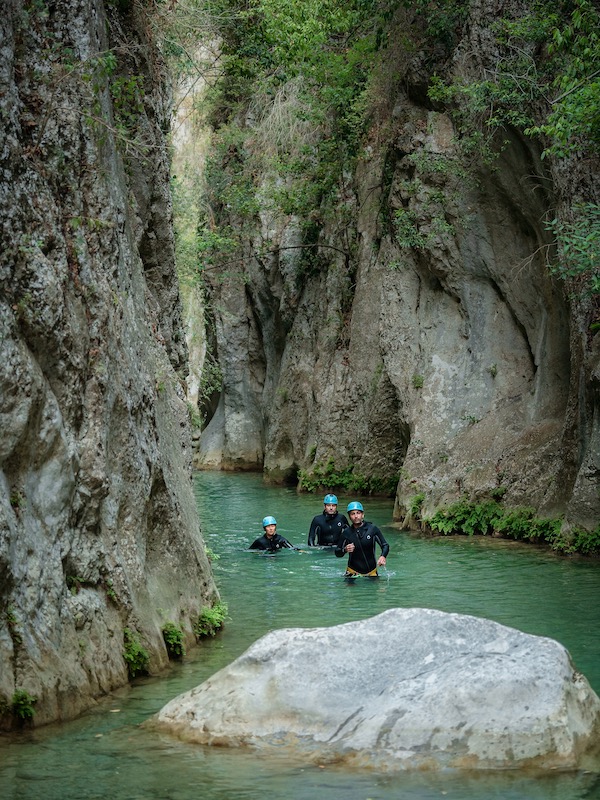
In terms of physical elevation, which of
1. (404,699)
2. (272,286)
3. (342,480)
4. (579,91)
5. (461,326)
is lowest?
(404,699)

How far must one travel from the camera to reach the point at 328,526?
761 inches

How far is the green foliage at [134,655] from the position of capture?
9859 mm

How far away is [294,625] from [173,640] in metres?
2.36

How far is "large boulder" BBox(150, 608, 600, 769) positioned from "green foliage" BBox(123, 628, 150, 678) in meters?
1.51

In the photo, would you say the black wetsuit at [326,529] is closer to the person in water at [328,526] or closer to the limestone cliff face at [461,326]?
the person in water at [328,526]

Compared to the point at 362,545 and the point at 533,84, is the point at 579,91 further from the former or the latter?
the point at 362,545

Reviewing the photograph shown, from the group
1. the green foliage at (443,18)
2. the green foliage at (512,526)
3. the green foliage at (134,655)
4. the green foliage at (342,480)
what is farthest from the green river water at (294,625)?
the green foliage at (443,18)

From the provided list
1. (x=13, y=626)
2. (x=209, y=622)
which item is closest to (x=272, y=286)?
(x=209, y=622)

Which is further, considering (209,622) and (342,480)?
(342,480)

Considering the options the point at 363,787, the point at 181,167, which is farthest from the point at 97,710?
the point at 181,167

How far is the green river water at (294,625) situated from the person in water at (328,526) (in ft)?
1.19

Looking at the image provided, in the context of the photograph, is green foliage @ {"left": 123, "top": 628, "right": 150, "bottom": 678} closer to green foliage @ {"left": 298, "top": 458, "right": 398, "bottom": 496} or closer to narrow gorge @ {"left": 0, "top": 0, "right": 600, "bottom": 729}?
narrow gorge @ {"left": 0, "top": 0, "right": 600, "bottom": 729}

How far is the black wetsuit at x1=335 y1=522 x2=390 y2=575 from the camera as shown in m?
16.1

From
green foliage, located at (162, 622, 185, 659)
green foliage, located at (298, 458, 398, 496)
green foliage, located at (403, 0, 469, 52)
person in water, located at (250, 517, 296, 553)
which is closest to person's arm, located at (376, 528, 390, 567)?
person in water, located at (250, 517, 296, 553)
